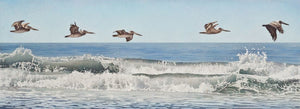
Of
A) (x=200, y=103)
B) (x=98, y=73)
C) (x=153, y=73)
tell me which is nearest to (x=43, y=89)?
(x=98, y=73)

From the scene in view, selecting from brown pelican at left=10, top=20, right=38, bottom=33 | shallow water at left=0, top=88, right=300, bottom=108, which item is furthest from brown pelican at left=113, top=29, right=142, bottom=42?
brown pelican at left=10, top=20, right=38, bottom=33

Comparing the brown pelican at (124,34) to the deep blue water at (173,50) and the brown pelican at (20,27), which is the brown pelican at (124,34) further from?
the brown pelican at (20,27)

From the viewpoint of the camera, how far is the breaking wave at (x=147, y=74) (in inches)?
469

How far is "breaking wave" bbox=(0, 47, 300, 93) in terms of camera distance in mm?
11914

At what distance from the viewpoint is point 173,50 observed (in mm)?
15562

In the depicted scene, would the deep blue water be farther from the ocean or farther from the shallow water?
the shallow water

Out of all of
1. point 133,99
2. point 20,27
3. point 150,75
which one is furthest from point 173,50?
point 133,99

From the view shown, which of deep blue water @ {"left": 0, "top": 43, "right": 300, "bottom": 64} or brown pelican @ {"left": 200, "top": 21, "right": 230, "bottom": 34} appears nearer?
brown pelican @ {"left": 200, "top": 21, "right": 230, "bottom": 34}

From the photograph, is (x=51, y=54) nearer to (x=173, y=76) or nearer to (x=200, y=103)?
(x=173, y=76)

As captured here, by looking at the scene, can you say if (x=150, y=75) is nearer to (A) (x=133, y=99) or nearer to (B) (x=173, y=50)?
(B) (x=173, y=50)

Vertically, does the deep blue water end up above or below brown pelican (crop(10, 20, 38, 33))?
below

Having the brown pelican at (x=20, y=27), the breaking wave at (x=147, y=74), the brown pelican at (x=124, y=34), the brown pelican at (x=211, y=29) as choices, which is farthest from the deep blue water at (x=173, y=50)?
the brown pelican at (x=124, y=34)

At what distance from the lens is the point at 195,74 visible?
43.1ft

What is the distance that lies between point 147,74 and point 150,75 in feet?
0.58
